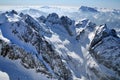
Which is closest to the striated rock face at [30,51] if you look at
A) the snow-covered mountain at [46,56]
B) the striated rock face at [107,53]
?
the snow-covered mountain at [46,56]

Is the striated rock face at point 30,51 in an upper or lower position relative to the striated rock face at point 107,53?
upper

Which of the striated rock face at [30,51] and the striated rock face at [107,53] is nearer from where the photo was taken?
the striated rock face at [30,51]

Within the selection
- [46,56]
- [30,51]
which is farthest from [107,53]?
[30,51]

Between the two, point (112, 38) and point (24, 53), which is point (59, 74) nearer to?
point (24, 53)

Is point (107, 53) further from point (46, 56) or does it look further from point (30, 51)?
point (30, 51)

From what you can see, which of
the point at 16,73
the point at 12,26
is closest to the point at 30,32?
the point at 12,26

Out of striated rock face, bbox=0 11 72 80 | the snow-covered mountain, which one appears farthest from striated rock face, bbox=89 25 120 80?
striated rock face, bbox=0 11 72 80

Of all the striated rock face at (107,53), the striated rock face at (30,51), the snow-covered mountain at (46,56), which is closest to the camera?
the snow-covered mountain at (46,56)

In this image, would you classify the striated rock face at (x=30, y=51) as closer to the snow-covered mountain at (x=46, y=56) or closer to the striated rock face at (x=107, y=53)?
the snow-covered mountain at (x=46, y=56)

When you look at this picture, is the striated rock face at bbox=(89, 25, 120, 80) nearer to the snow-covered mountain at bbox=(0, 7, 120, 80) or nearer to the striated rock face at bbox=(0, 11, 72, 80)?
Result: the snow-covered mountain at bbox=(0, 7, 120, 80)
